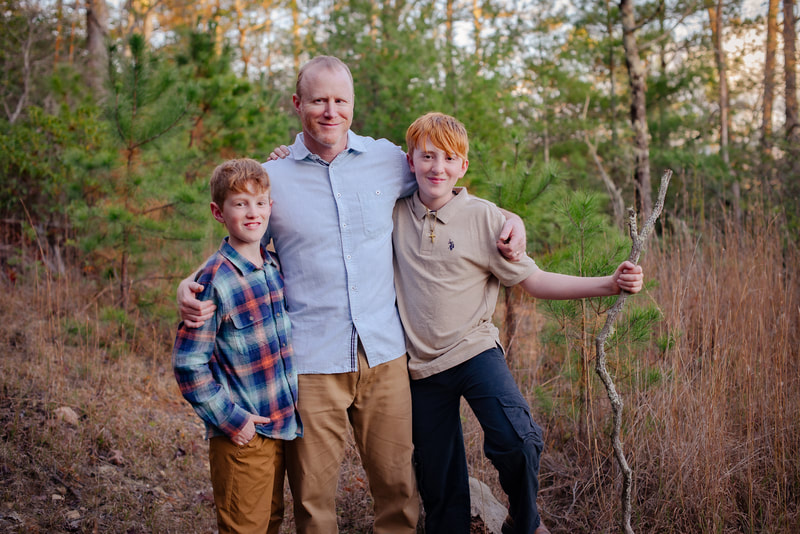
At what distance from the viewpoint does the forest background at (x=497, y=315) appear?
3.09 m

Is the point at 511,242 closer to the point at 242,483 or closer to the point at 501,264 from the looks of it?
the point at 501,264

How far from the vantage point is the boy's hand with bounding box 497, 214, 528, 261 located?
7.86 ft

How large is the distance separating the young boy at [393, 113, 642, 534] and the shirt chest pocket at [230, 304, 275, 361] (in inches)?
24.3

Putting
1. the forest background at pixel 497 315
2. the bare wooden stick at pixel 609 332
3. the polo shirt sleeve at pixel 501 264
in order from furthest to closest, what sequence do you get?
the forest background at pixel 497 315 < the polo shirt sleeve at pixel 501 264 < the bare wooden stick at pixel 609 332

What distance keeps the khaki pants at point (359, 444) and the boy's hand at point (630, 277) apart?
94 centimetres

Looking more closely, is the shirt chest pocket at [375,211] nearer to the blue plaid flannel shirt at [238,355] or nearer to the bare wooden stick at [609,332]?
the blue plaid flannel shirt at [238,355]

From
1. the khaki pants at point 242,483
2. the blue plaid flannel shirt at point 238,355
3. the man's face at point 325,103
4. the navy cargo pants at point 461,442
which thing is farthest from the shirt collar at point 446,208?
the khaki pants at point 242,483

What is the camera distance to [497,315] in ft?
16.1

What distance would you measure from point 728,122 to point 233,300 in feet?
48.3

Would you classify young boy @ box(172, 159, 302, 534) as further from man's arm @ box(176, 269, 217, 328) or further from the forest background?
the forest background

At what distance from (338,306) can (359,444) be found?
603mm

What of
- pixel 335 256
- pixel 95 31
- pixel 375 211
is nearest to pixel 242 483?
pixel 335 256

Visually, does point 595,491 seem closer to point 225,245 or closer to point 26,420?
point 225,245

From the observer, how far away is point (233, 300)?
7.13 feet
